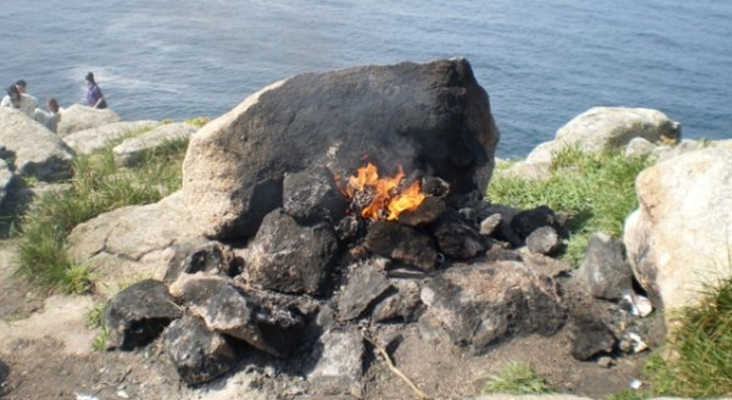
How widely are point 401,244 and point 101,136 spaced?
8.76 meters

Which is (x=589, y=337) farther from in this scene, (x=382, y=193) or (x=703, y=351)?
(x=382, y=193)

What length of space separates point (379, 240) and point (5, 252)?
4.25 metres

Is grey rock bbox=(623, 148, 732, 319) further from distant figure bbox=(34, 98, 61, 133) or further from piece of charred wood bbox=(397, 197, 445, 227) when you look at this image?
distant figure bbox=(34, 98, 61, 133)

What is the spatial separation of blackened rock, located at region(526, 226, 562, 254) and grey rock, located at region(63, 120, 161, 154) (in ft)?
24.1

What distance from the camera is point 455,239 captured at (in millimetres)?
7062

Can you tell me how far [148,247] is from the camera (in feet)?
26.6

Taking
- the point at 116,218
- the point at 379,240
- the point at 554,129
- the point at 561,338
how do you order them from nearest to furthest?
1. the point at 561,338
2. the point at 379,240
3. the point at 116,218
4. the point at 554,129

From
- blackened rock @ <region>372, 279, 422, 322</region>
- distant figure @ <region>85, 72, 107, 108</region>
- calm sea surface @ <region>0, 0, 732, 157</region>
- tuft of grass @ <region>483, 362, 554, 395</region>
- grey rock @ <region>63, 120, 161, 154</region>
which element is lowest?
calm sea surface @ <region>0, 0, 732, 157</region>

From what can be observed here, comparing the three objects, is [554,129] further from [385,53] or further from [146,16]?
[146,16]

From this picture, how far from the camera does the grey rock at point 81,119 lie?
17.8m

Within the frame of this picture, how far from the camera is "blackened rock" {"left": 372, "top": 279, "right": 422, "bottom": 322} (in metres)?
6.64

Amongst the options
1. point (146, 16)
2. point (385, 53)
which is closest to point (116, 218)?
point (385, 53)

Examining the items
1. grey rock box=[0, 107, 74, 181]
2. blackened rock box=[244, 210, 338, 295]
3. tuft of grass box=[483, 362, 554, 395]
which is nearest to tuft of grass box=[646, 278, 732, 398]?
tuft of grass box=[483, 362, 554, 395]

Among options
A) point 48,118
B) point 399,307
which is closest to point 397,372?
point 399,307
